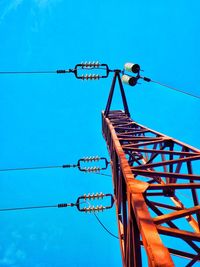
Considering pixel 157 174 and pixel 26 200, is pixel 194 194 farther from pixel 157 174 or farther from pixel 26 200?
pixel 26 200

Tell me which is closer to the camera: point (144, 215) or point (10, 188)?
point (144, 215)

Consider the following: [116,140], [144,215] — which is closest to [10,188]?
[116,140]

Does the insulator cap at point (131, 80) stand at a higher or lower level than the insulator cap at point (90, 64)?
lower

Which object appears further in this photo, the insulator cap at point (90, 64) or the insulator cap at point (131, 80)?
the insulator cap at point (90, 64)

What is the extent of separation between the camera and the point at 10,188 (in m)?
21.9

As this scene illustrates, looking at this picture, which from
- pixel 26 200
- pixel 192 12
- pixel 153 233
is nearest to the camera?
pixel 153 233

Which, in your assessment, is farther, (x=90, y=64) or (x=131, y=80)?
(x=90, y=64)

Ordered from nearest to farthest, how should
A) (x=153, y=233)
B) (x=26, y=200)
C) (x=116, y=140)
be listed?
1. (x=153, y=233)
2. (x=116, y=140)
3. (x=26, y=200)

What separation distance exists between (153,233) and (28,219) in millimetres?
18386

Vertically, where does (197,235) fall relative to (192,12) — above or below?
below

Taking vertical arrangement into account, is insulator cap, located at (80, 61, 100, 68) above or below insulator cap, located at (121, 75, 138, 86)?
above

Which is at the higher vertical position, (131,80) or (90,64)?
(90,64)

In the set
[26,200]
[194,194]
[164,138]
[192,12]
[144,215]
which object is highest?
[192,12]

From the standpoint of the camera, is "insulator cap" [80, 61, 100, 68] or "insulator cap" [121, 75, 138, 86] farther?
"insulator cap" [80, 61, 100, 68]
